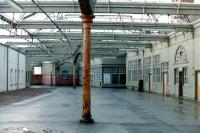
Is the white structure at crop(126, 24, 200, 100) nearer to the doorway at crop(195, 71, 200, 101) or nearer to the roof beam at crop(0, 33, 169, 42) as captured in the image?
the doorway at crop(195, 71, 200, 101)

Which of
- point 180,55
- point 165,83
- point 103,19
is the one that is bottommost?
point 165,83

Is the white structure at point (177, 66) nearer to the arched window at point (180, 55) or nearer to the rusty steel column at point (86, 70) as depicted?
the arched window at point (180, 55)

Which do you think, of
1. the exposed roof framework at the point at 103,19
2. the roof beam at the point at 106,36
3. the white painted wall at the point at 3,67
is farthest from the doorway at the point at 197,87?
the white painted wall at the point at 3,67

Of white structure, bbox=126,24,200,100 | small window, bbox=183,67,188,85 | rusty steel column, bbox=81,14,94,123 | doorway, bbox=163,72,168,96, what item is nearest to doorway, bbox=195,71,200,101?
white structure, bbox=126,24,200,100

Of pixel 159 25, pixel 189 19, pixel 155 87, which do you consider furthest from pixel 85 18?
pixel 155 87

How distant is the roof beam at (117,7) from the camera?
25344 millimetres

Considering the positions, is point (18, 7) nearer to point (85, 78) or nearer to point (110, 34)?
point (85, 78)

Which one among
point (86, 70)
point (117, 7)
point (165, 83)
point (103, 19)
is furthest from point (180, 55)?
point (86, 70)

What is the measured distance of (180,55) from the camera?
1485 inches

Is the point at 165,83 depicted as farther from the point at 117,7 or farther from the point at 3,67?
the point at 117,7

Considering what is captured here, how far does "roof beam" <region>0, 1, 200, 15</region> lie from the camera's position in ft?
83.1

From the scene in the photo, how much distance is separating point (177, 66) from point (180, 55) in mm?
1065

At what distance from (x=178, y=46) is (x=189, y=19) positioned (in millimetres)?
3805

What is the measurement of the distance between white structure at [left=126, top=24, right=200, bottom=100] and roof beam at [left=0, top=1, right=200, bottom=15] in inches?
260
